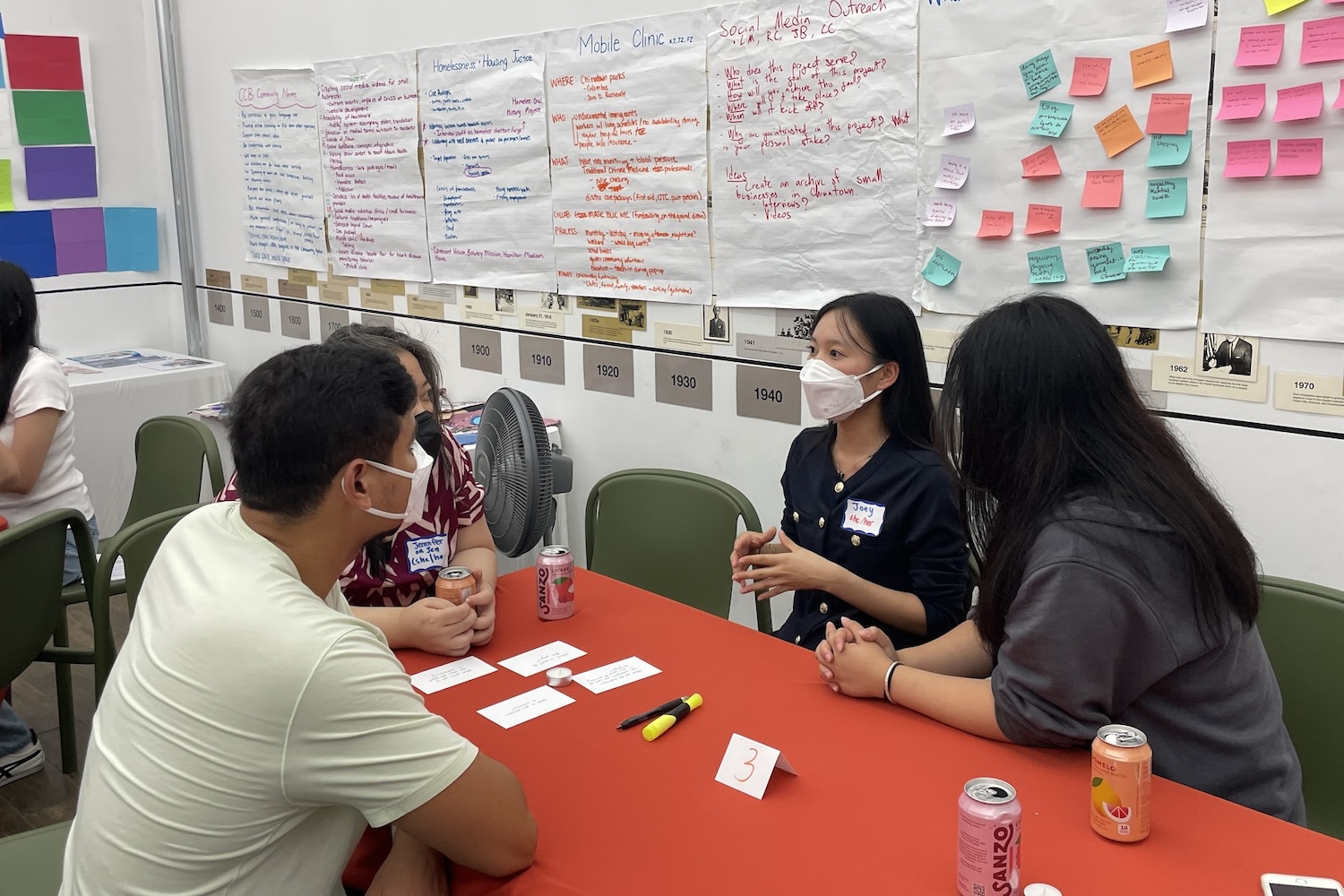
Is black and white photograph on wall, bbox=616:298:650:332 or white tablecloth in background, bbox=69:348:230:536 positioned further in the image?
white tablecloth in background, bbox=69:348:230:536

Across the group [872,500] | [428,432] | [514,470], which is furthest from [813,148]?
[428,432]

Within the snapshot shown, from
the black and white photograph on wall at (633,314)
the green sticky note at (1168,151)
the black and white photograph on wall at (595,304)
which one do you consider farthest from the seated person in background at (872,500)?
the black and white photograph on wall at (595,304)

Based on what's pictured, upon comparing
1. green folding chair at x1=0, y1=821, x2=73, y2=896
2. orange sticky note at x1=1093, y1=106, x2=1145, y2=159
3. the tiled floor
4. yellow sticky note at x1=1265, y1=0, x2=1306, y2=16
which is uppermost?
yellow sticky note at x1=1265, y1=0, x2=1306, y2=16

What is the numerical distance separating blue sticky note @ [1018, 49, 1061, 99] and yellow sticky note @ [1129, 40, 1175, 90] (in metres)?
0.16

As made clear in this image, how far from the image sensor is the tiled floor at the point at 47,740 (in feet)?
9.09

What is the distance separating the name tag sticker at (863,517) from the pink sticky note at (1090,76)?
960 mm

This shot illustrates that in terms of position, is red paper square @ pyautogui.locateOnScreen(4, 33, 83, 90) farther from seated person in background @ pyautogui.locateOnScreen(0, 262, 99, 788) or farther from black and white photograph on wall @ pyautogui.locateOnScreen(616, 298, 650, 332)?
black and white photograph on wall @ pyautogui.locateOnScreen(616, 298, 650, 332)

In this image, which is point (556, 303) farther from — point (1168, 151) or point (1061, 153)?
Result: point (1168, 151)

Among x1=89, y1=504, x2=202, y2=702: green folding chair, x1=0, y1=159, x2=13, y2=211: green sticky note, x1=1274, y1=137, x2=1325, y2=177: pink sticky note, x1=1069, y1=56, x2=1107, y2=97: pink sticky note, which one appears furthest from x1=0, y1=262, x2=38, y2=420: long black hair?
x1=1274, y1=137, x2=1325, y2=177: pink sticky note

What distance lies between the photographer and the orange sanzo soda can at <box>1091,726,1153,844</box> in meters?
1.23

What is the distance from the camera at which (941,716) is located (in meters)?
1.56

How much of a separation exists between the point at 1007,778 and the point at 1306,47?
1.48 metres

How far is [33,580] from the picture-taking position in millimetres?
→ 2449

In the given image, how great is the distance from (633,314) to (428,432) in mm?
1230
